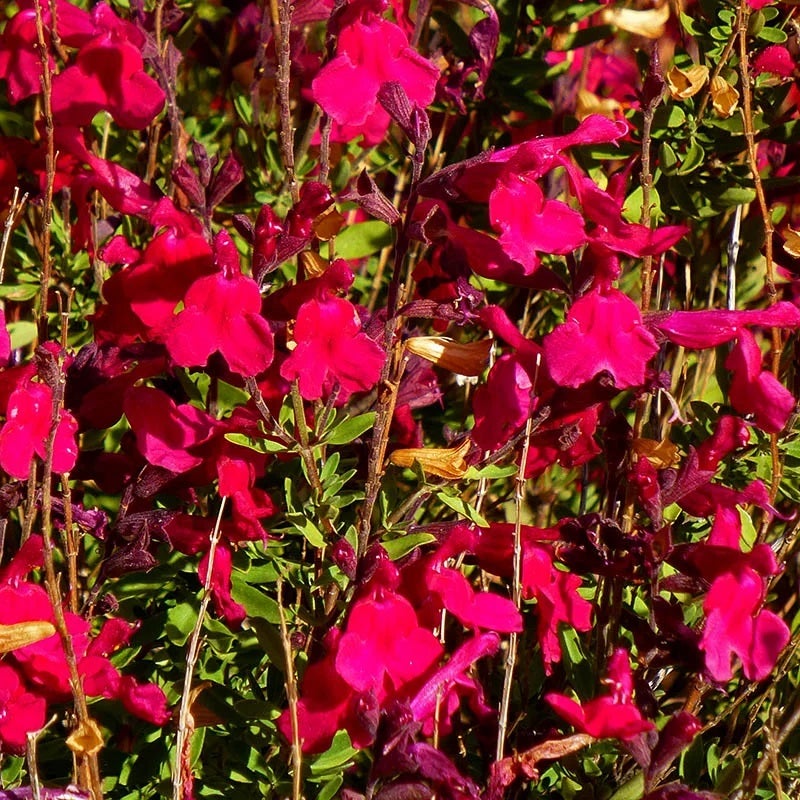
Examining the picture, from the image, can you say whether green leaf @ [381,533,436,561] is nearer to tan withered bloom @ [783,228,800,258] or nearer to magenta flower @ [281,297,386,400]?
magenta flower @ [281,297,386,400]

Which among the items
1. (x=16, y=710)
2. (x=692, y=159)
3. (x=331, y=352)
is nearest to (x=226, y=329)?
(x=331, y=352)

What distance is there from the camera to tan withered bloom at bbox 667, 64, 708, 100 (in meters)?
1.46

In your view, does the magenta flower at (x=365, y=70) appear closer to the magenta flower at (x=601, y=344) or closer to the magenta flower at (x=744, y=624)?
the magenta flower at (x=601, y=344)

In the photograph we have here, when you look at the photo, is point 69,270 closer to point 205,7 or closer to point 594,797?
point 205,7

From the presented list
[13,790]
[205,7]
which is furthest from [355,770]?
[205,7]

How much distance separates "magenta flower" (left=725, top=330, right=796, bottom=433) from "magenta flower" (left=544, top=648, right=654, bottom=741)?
0.29 metres

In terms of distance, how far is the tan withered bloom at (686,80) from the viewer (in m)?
1.46

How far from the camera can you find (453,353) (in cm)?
126

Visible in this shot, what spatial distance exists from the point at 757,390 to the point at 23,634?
76cm

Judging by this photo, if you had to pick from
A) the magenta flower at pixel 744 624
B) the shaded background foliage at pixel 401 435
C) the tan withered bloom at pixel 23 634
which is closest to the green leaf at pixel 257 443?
the shaded background foliage at pixel 401 435

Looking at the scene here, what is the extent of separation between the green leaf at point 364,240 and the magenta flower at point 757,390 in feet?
1.92

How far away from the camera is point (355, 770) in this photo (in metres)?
1.51

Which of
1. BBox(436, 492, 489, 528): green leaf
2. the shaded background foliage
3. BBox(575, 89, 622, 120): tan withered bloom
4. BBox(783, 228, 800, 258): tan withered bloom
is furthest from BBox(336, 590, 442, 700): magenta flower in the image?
BBox(575, 89, 622, 120): tan withered bloom

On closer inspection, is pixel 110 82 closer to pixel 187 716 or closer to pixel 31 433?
pixel 31 433
